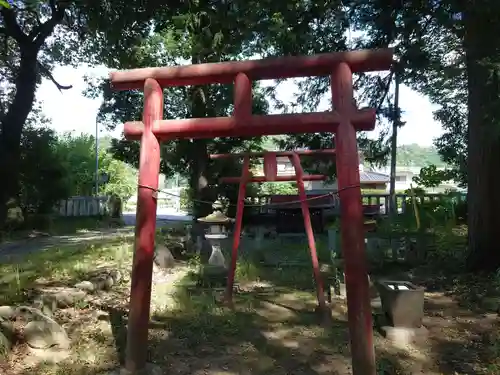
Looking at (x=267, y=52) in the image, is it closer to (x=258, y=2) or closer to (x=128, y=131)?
(x=258, y=2)

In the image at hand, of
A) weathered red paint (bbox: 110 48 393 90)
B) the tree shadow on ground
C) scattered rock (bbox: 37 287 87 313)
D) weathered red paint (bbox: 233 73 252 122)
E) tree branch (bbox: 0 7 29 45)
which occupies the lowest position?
the tree shadow on ground

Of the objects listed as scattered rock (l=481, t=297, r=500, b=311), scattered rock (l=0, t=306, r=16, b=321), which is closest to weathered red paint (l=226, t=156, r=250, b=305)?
scattered rock (l=0, t=306, r=16, b=321)

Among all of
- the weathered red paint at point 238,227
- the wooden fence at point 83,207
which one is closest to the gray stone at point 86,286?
the weathered red paint at point 238,227

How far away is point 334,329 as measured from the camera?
5.29 m

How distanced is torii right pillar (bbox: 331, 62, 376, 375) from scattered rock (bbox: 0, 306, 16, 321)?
3166 mm

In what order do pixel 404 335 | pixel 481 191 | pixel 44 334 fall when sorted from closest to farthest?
pixel 44 334, pixel 404 335, pixel 481 191

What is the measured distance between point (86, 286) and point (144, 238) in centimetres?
257

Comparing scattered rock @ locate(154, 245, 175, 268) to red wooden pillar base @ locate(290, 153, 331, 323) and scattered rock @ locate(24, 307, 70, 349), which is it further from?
scattered rock @ locate(24, 307, 70, 349)

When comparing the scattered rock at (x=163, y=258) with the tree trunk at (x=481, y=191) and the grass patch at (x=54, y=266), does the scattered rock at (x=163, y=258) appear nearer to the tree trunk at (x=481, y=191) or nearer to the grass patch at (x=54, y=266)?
the grass patch at (x=54, y=266)

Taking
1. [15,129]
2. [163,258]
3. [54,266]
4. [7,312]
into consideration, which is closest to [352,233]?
[7,312]

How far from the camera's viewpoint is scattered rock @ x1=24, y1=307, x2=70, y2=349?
4.04 m

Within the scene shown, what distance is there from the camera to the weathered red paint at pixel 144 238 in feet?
12.0

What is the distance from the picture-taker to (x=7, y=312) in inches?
167

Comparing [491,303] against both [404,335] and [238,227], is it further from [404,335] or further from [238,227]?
[238,227]
